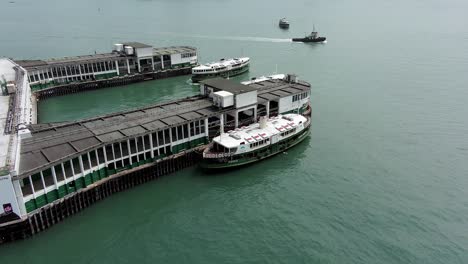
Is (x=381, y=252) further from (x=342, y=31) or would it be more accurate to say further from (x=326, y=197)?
(x=342, y=31)

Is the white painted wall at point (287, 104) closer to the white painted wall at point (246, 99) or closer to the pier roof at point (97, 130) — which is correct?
the white painted wall at point (246, 99)

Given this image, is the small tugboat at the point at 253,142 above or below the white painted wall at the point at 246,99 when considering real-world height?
below

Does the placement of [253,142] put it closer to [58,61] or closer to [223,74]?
[223,74]

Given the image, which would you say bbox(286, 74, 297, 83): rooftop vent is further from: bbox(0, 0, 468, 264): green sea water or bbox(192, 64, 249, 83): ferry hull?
bbox(192, 64, 249, 83): ferry hull

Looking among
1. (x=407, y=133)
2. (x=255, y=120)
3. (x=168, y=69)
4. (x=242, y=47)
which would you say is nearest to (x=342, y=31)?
(x=242, y=47)

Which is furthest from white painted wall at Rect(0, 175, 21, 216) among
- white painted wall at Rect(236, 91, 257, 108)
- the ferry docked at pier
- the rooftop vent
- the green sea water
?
the ferry docked at pier

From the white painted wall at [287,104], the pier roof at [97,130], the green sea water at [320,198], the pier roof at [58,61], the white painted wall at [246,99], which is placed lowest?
the green sea water at [320,198]

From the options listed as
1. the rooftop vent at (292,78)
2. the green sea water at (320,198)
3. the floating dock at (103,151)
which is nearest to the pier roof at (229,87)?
the floating dock at (103,151)
